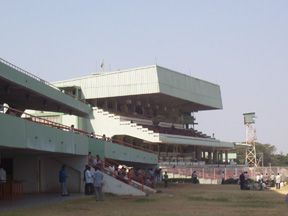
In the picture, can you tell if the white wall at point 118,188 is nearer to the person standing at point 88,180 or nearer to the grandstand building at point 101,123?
the grandstand building at point 101,123

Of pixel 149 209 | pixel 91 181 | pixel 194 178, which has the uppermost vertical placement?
pixel 91 181

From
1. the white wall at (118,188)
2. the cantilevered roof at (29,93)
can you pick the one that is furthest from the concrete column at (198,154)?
the white wall at (118,188)

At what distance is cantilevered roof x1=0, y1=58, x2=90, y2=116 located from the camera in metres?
35.6

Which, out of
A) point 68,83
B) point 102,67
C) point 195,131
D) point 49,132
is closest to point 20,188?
point 49,132

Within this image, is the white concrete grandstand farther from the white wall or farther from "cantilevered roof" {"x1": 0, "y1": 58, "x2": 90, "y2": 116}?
the white wall

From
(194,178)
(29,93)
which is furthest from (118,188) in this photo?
(194,178)

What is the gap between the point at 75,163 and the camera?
33.6m

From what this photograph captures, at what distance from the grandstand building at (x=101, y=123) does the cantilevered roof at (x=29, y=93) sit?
6 cm

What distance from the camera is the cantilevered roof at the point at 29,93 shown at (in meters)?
35.6

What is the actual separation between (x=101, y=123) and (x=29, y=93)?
2266cm

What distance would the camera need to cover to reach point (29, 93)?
137 feet

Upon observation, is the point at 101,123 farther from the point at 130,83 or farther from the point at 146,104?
the point at 146,104

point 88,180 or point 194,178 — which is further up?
A: point 88,180

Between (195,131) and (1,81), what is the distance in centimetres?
5004
